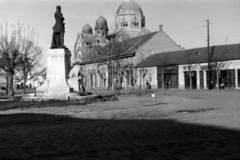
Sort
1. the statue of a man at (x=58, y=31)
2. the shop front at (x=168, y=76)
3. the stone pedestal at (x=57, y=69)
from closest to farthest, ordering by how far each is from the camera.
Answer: the stone pedestal at (x=57, y=69)
the statue of a man at (x=58, y=31)
the shop front at (x=168, y=76)

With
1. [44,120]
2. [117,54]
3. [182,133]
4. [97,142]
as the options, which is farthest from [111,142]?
[117,54]

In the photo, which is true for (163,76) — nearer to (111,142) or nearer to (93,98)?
(93,98)

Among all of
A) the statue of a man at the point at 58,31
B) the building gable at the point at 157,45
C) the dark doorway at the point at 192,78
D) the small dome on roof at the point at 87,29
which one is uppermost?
the small dome on roof at the point at 87,29

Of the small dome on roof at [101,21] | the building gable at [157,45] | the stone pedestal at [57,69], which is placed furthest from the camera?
the small dome on roof at [101,21]

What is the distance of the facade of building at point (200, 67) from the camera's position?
4578cm

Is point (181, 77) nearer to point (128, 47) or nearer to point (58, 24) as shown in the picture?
point (128, 47)

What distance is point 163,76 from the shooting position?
5684 centimetres

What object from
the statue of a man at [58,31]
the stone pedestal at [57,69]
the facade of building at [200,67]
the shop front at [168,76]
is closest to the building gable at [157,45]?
the facade of building at [200,67]

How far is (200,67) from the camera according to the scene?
49.8m

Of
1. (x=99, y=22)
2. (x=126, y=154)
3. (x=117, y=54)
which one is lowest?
(x=126, y=154)

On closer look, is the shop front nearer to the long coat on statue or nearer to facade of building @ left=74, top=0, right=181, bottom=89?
facade of building @ left=74, top=0, right=181, bottom=89

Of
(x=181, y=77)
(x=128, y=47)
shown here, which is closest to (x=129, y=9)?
(x=128, y=47)

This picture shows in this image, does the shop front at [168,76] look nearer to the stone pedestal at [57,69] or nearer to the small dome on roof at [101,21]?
the stone pedestal at [57,69]

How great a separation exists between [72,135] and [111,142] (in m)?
1.32
